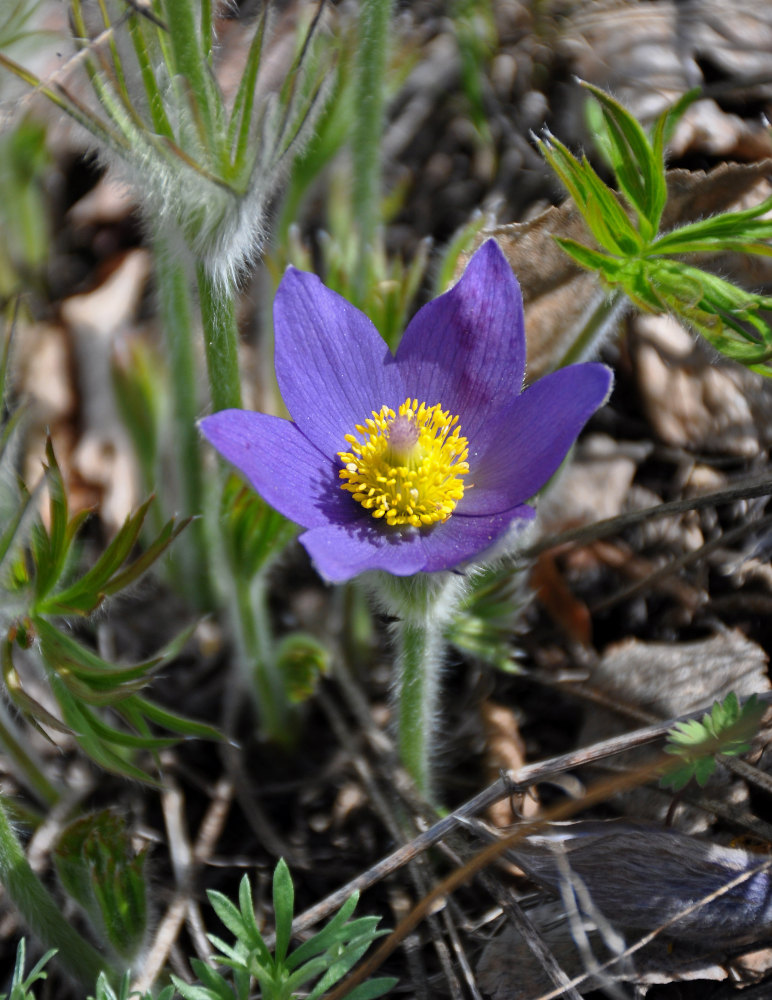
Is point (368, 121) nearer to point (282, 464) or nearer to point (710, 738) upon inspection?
point (282, 464)

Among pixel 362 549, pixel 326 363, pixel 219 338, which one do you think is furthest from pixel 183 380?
pixel 362 549

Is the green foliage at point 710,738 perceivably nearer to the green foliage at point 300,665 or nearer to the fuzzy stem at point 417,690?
the fuzzy stem at point 417,690

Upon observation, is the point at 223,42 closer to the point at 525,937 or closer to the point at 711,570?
the point at 711,570

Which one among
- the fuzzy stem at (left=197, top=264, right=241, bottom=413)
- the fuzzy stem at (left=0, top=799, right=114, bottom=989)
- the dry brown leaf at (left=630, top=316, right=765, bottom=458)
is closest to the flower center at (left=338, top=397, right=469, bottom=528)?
the fuzzy stem at (left=197, top=264, right=241, bottom=413)

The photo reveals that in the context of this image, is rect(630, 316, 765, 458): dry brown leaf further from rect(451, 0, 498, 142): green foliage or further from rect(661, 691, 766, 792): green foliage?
rect(661, 691, 766, 792): green foliage

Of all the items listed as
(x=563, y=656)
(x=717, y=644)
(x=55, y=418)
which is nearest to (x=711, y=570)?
(x=717, y=644)

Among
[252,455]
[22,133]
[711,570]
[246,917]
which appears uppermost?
[22,133]

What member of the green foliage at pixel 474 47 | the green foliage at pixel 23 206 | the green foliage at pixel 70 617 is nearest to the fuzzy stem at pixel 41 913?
the green foliage at pixel 70 617
